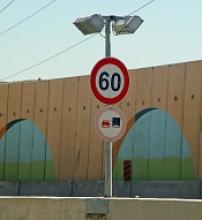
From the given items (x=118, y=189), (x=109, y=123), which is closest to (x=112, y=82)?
(x=109, y=123)

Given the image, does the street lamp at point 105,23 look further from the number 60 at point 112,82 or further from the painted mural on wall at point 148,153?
the painted mural on wall at point 148,153

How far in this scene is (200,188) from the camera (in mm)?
17703

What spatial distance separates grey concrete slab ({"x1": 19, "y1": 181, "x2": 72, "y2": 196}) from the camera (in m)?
22.1

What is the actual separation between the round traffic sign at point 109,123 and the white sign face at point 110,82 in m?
0.18

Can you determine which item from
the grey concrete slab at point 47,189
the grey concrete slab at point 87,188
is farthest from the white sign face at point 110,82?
the grey concrete slab at point 47,189

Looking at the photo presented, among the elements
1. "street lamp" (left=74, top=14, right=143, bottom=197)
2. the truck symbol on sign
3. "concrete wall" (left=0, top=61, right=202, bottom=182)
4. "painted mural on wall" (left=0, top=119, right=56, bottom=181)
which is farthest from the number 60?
"painted mural on wall" (left=0, top=119, right=56, bottom=181)

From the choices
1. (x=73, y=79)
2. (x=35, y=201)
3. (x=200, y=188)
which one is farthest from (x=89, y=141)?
(x=35, y=201)

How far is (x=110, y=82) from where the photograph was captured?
25.4 feet

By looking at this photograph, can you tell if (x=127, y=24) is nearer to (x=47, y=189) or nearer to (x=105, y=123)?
(x=105, y=123)

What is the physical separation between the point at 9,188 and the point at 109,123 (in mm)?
17276

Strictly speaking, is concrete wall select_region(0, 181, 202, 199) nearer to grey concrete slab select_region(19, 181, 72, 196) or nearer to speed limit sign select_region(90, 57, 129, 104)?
grey concrete slab select_region(19, 181, 72, 196)

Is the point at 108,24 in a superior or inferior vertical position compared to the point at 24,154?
superior

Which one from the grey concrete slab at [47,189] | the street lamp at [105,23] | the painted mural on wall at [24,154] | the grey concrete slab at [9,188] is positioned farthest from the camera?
the painted mural on wall at [24,154]

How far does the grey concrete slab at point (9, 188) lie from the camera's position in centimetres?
2425
